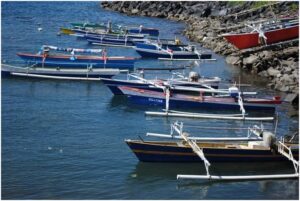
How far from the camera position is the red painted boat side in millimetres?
51531

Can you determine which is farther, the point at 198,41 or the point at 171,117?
the point at 198,41

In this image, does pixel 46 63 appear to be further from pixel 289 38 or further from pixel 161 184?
pixel 161 184

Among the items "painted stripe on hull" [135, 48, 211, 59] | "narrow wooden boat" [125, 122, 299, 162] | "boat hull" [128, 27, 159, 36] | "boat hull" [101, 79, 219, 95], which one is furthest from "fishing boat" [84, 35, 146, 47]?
"narrow wooden boat" [125, 122, 299, 162]

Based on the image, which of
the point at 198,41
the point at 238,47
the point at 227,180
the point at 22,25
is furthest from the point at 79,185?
the point at 22,25

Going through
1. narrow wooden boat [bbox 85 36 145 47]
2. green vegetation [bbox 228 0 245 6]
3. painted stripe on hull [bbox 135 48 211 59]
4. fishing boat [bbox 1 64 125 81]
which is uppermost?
green vegetation [bbox 228 0 245 6]

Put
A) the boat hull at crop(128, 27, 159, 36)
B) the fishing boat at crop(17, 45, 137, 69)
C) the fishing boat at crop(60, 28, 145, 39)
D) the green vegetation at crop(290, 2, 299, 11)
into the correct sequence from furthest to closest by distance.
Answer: the boat hull at crop(128, 27, 159, 36) → the green vegetation at crop(290, 2, 299, 11) → the fishing boat at crop(60, 28, 145, 39) → the fishing boat at crop(17, 45, 137, 69)

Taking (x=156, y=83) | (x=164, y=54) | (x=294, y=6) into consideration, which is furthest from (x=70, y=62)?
(x=294, y=6)

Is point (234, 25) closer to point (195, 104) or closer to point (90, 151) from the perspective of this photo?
point (195, 104)

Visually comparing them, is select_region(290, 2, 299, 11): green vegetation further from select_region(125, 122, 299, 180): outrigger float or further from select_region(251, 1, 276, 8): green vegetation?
select_region(125, 122, 299, 180): outrigger float

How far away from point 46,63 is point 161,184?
2602 cm

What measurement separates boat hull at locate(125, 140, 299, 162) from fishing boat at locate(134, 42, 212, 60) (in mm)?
28860

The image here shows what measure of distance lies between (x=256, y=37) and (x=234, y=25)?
1315cm

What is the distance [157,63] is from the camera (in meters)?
55.7

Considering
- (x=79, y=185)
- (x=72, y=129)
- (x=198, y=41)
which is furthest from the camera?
(x=198, y=41)
